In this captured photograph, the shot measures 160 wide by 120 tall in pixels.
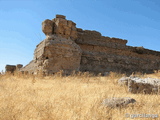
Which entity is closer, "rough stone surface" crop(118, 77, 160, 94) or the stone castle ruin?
"rough stone surface" crop(118, 77, 160, 94)

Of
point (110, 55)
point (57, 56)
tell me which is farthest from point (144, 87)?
point (110, 55)

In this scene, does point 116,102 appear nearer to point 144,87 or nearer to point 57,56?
point 144,87

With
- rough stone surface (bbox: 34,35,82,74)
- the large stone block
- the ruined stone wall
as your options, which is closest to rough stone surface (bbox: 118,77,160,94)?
rough stone surface (bbox: 34,35,82,74)

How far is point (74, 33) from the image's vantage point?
35.8 ft

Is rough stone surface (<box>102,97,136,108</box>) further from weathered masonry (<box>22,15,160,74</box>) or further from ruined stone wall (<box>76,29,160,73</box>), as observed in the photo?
ruined stone wall (<box>76,29,160,73</box>)

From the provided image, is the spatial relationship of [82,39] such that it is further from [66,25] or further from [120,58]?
[120,58]

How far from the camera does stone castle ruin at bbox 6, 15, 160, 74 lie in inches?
374

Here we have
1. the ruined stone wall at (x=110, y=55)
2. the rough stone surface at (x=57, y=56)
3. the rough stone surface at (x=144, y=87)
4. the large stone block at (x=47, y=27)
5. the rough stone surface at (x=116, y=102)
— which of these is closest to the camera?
the rough stone surface at (x=116, y=102)

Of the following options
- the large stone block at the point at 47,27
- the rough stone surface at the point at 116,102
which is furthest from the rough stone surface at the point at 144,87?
the large stone block at the point at 47,27

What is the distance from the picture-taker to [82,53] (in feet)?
37.8

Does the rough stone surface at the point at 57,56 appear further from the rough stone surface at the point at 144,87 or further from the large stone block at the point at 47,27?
the rough stone surface at the point at 144,87

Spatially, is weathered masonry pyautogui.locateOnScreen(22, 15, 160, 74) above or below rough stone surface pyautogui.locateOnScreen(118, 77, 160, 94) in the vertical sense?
above

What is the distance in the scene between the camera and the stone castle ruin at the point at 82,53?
950cm

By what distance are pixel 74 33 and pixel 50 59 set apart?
2.90 m
